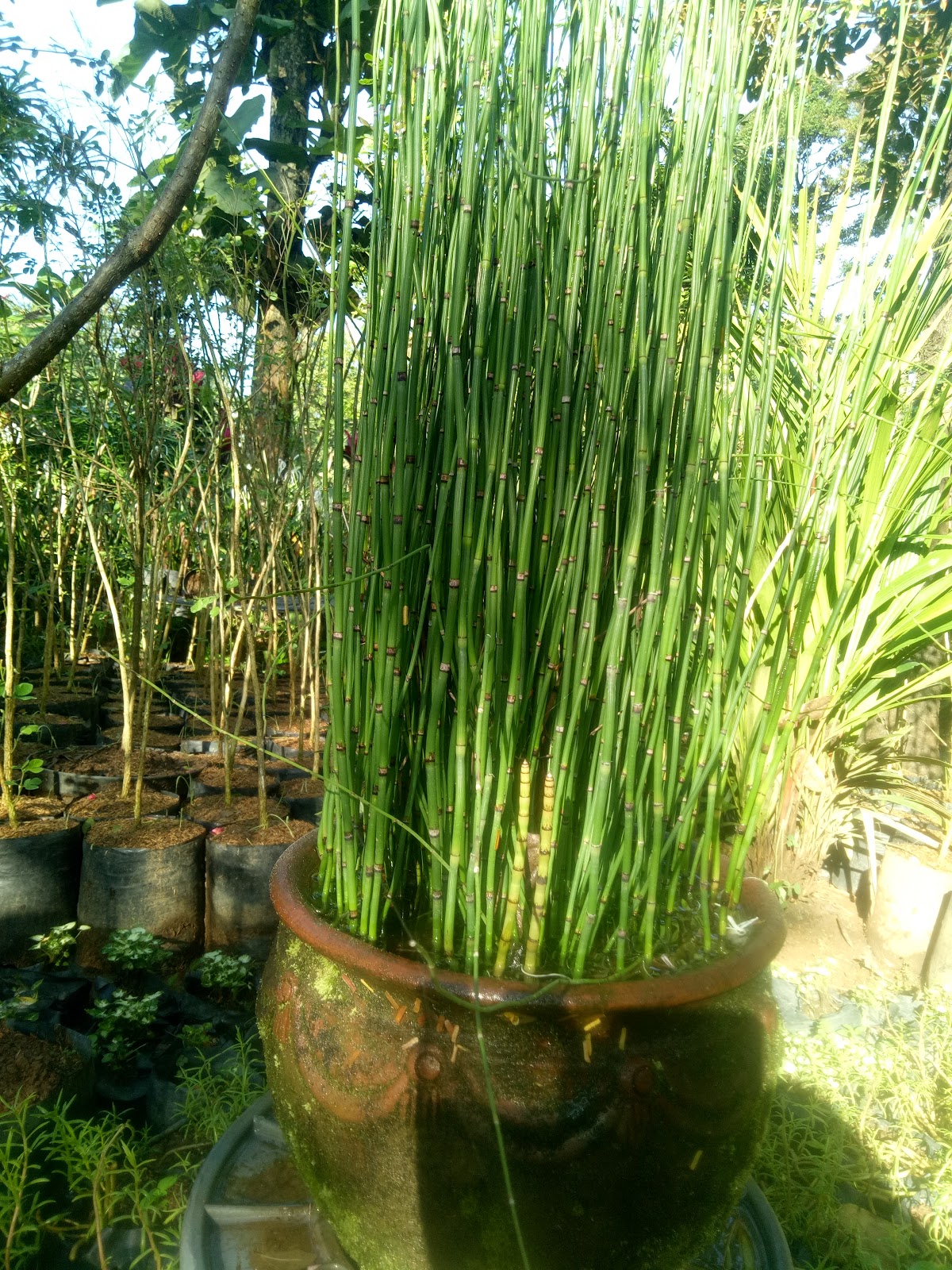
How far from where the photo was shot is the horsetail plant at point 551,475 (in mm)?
766

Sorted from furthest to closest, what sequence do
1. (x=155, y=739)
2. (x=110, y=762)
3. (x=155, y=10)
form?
(x=155, y=739)
(x=110, y=762)
(x=155, y=10)

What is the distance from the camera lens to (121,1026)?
158 centimetres

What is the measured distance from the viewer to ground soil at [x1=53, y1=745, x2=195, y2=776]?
2.60m

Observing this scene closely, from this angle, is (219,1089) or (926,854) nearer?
(219,1089)

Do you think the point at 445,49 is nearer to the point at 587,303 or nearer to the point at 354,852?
the point at 587,303

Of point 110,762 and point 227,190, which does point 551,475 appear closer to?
point 227,190

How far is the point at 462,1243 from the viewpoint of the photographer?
2.40 feet

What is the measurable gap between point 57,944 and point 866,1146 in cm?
166

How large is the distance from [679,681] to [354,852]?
371 mm

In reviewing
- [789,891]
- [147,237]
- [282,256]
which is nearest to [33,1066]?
[147,237]

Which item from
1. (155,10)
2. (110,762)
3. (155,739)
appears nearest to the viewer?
(155,10)

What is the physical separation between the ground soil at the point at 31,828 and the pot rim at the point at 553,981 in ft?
4.87

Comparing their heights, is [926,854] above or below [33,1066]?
above

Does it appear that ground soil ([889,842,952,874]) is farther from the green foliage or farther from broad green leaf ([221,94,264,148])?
broad green leaf ([221,94,264,148])
